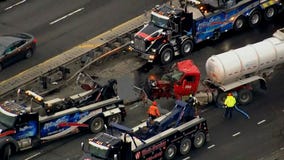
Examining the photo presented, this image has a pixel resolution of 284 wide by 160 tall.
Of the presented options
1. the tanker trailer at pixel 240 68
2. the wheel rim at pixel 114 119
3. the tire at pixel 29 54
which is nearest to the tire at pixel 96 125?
the wheel rim at pixel 114 119

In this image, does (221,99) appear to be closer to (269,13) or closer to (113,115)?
(113,115)

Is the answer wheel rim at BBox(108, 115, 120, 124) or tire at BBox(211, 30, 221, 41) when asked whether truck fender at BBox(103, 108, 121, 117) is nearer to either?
wheel rim at BBox(108, 115, 120, 124)

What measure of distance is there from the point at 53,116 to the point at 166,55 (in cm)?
1118

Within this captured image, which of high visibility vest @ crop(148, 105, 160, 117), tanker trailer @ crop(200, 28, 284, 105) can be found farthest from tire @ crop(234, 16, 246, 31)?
high visibility vest @ crop(148, 105, 160, 117)

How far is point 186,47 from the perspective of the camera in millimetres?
64125

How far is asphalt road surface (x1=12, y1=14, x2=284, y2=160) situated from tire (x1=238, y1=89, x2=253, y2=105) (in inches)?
13.1

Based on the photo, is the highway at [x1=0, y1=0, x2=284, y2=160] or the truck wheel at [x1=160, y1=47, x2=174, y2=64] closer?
the highway at [x1=0, y1=0, x2=284, y2=160]

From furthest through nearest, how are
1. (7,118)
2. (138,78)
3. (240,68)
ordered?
(138,78)
(240,68)
(7,118)

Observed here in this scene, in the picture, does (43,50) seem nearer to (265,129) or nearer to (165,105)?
(165,105)

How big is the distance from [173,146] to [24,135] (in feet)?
26.2

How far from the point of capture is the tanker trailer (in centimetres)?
5775


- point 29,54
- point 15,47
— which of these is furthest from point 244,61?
point 15,47

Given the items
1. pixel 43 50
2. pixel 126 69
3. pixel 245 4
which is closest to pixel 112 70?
pixel 126 69

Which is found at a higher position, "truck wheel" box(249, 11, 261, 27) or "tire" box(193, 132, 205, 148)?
"truck wheel" box(249, 11, 261, 27)
